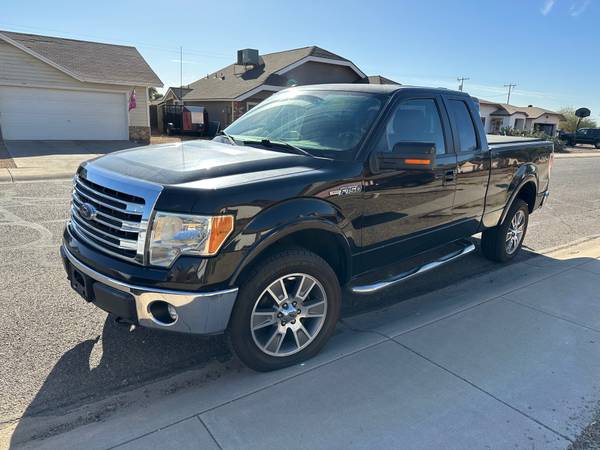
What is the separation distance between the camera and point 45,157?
581 inches

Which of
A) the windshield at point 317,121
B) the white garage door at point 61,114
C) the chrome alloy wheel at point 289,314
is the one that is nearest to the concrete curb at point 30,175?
the white garage door at point 61,114

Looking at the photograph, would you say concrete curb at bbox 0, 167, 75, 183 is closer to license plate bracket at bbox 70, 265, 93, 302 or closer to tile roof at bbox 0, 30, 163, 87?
tile roof at bbox 0, 30, 163, 87

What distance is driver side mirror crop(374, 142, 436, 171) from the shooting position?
3305 millimetres

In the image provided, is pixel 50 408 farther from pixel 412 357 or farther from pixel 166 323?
pixel 412 357

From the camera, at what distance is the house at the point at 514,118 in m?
46.2

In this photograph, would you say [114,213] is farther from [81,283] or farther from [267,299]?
[267,299]

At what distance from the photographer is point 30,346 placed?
3309 mm

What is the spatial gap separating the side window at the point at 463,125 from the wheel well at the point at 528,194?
156 centimetres

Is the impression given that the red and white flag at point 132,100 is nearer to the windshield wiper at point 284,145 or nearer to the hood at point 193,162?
the hood at point 193,162

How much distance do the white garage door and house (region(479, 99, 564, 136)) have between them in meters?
34.6

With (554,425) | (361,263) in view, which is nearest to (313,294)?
(361,263)

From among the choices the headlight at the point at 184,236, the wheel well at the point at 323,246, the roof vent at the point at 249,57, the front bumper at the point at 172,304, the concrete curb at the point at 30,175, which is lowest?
the concrete curb at the point at 30,175

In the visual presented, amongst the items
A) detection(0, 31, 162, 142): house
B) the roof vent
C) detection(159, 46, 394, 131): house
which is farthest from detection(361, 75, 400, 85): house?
detection(0, 31, 162, 142): house

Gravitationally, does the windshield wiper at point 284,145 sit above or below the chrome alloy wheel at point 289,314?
above
